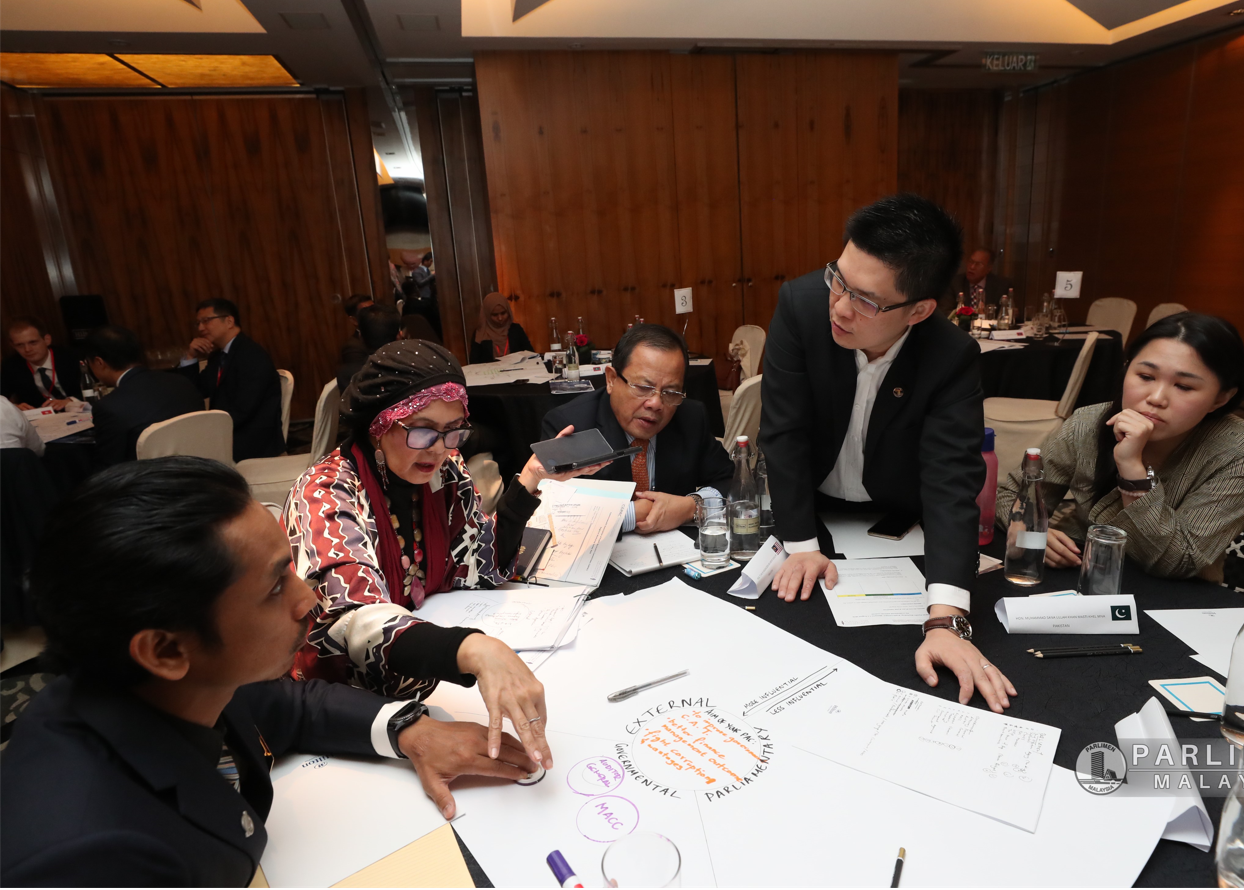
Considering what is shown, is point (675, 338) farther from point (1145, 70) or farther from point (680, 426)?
point (1145, 70)

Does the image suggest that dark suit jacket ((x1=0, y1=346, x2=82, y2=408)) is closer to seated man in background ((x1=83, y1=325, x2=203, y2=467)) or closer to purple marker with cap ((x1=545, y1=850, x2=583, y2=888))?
seated man in background ((x1=83, y1=325, x2=203, y2=467))

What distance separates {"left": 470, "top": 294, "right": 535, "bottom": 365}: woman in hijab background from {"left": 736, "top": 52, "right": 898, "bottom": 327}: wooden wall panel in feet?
8.43

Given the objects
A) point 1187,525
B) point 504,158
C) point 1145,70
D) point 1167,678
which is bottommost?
point 1167,678

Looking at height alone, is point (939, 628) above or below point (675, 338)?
below

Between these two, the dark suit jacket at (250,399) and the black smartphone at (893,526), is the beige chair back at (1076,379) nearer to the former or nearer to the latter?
the black smartphone at (893,526)

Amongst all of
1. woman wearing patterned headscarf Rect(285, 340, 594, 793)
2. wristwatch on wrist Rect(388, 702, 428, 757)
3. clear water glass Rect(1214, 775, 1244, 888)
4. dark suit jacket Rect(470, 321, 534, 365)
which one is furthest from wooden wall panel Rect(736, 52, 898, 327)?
clear water glass Rect(1214, 775, 1244, 888)

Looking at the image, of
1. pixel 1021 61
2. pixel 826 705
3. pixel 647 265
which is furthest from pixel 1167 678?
pixel 1021 61

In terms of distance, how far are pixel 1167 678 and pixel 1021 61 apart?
26.0 feet

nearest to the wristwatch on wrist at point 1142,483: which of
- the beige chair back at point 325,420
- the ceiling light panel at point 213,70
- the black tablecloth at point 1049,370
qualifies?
the black tablecloth at point 1049,370

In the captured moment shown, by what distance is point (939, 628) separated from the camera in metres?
1.32

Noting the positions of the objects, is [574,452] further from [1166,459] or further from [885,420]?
[1166,459]

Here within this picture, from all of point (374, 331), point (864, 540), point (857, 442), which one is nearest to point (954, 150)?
point (374, 331)

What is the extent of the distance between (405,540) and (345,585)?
0.29 meters

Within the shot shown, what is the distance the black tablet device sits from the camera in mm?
1789
